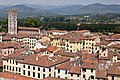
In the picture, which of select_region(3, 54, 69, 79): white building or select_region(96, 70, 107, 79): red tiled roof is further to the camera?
select_region(3, 54, 69, 79): white building

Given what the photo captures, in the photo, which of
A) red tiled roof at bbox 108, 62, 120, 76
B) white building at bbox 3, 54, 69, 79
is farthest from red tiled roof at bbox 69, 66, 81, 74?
red tiled roof at bbox 108, 62, 120, 76

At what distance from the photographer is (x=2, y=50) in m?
67.9

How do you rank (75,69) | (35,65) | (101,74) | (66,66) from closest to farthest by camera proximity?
(101,74)
(75,69)
(66,66)
(35,65)

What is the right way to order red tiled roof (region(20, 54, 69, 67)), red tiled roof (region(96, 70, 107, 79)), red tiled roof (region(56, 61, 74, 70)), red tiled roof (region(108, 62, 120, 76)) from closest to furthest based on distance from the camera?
red tiled roof (region(108, 62, 120, 76)) < red tiled roof (region(96, 70, 107, 79)) < red tiled roof (region(56, 61, 74, 70)) < red tiled roof (region(20, 54, 69, 67))

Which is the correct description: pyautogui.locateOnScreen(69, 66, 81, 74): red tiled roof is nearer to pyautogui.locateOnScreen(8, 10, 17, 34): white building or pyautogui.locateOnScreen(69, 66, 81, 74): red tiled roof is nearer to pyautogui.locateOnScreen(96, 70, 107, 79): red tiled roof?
pyautogui.locateOnScreen(96, 70, 107, 79): red tiled roof

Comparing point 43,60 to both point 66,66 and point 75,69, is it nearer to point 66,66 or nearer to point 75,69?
point 66,66

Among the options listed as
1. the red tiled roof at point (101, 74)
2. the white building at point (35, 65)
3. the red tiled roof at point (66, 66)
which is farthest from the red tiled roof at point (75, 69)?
the white building at point (35, 65)

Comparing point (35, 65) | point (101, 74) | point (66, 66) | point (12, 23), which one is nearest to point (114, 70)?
point (101, 74)

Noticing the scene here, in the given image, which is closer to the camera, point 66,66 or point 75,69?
point 75,69

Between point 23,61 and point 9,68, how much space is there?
4680 mm

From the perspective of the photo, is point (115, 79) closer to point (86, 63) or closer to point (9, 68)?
point (86, 63)

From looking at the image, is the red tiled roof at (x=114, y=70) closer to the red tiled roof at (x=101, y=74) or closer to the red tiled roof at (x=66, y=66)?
the red tiled roof at (x=101, y=74)

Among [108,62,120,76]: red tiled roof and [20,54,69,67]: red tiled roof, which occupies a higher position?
[108,62,120,76]: red tiled roof

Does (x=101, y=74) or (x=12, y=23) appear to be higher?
(x=12, y=23)
